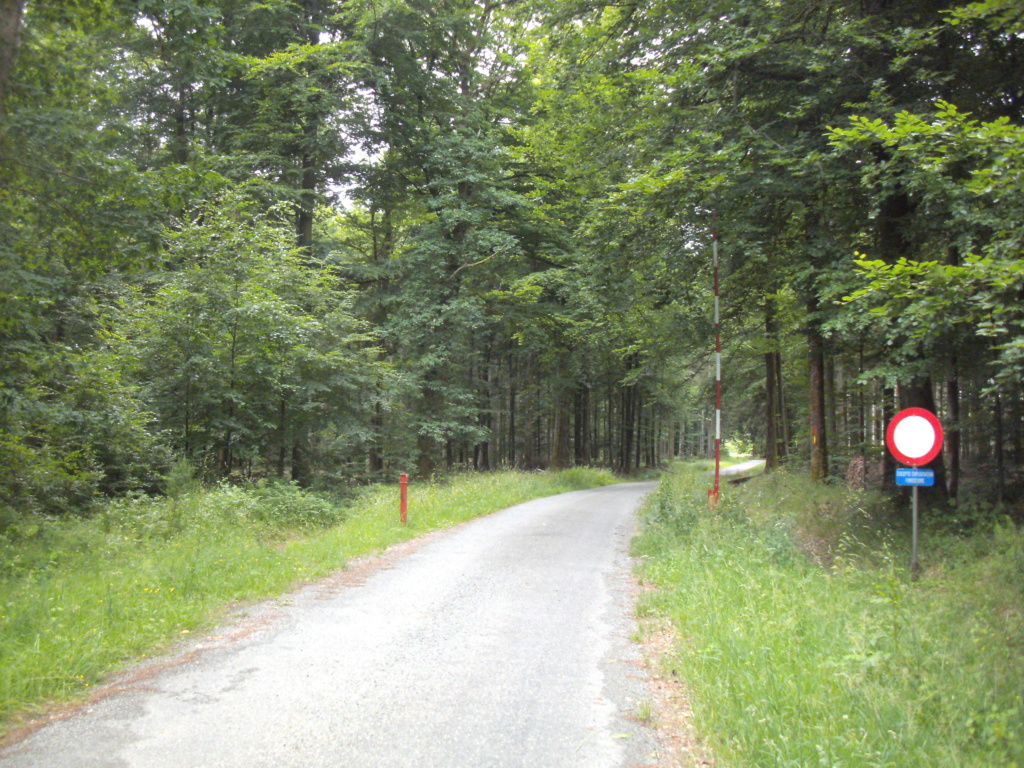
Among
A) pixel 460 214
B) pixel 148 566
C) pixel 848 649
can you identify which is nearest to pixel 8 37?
pixel 148 566

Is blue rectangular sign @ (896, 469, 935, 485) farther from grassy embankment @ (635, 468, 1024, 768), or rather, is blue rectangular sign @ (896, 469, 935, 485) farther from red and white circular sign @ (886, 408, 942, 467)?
grassy embankment @ (635, 468, 1024, 768)

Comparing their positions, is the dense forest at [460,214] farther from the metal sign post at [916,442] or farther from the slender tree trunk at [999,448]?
the metal sign post at [916,442]

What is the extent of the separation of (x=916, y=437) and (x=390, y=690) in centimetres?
652

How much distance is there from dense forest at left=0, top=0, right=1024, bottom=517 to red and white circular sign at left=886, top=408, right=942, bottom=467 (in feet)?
2.72

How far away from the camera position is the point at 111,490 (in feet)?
39.9

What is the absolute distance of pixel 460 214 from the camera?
2011 centimetres

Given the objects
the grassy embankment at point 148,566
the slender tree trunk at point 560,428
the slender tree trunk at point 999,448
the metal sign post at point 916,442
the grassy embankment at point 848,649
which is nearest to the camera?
the grassy embankment at point 848,649

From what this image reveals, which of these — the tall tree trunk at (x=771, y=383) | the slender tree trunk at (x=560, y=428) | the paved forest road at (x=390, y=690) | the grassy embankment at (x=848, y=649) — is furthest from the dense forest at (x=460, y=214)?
the paved forest road at (x=390, y=690)

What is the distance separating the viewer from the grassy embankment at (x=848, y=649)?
145 inches

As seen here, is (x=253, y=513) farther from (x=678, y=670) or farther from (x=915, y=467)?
(x=915, y=467)

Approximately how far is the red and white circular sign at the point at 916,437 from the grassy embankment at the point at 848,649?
152 cm

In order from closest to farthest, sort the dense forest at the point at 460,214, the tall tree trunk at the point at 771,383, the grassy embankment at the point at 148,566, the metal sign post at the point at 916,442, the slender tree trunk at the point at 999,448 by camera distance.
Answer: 1. the grassy embankment at the point at 148,566
2. the metal sign post at the point at 916,442
3. the dense forest at the point at 460,214
4. the slender tree trunk at the point at 999,448
5. the tall tree trunk at the point at 771,383

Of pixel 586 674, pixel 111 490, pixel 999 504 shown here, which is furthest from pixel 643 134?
pixel 111 490

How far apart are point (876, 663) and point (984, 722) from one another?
65 centimetres
